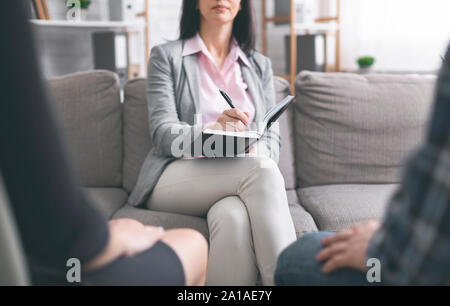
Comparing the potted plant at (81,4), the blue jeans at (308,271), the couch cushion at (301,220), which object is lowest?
the couch cushion at (301,220)

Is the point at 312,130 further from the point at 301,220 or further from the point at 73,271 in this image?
the point at 73,271

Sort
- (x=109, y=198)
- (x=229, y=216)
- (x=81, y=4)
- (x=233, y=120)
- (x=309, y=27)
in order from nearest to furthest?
(x=229, y=216), (x=233, y=120), (x=109, y=198), (x=81, y=4), (x=309, y=27)

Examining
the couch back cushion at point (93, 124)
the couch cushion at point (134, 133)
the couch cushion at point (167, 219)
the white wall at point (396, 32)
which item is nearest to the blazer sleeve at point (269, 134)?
the couch cushion at point (167, 219)

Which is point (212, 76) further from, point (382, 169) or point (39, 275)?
point (39, 275)

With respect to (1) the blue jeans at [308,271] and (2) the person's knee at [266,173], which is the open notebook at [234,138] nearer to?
(2) the person's knee at [266,173]

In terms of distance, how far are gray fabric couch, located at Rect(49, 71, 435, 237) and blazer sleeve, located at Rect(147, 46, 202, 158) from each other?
217 millimetres

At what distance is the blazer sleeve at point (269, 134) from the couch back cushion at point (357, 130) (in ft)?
0.55

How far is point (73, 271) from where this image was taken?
1.83 feet

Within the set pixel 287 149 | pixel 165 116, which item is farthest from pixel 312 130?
pixel 165 116

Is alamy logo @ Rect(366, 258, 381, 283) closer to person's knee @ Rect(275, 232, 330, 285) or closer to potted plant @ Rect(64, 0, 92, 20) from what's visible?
person's knee @ Rect(275, 232, 330, 285)

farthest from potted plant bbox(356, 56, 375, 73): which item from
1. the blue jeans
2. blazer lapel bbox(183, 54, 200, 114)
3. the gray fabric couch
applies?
the blue jeans

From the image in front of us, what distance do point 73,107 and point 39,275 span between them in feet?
3.75

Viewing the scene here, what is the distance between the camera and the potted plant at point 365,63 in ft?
8.55

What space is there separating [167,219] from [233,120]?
345 mm
